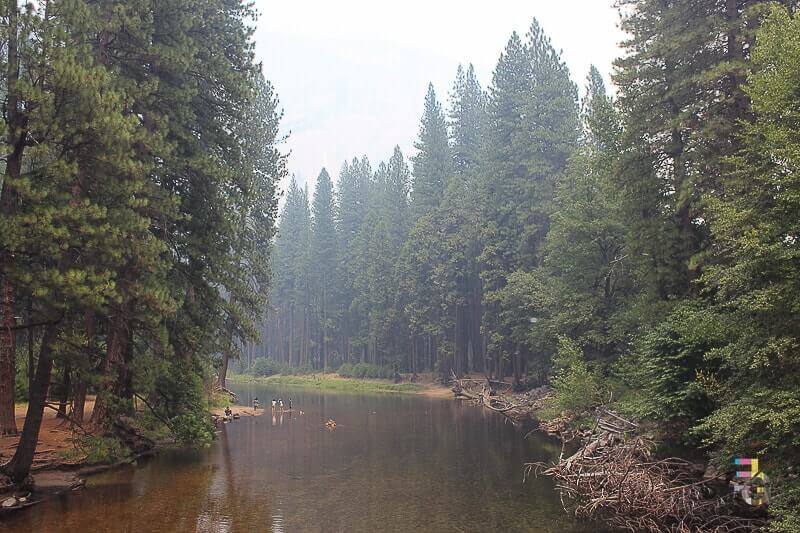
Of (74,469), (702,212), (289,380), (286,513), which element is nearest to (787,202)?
(702,212)

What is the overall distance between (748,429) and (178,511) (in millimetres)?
12943

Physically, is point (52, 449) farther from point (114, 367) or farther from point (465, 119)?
point (465, 119)

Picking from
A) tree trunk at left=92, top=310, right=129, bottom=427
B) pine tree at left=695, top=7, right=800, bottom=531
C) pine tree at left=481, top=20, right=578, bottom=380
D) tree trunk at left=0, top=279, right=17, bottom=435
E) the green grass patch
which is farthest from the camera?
the green grass patch

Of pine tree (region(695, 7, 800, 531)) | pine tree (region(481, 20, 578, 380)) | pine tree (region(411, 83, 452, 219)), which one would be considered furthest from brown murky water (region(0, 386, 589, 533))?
pine tree (region(411, 83, 452, 219))

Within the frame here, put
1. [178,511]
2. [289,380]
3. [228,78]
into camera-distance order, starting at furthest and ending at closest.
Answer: [289,380]
[228,78]
[178,511]

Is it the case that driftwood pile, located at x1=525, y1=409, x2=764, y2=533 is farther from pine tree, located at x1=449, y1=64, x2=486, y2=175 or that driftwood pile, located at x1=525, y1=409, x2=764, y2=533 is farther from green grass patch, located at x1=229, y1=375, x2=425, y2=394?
pine tree, located at x1=449, y1=64, x2=486, y2=175

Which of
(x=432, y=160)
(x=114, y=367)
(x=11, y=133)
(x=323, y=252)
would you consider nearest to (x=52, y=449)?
(x=114, y=367)

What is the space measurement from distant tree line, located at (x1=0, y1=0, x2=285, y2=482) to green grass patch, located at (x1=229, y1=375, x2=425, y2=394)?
103 feet

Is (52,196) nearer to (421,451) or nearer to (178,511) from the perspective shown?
(178,511)

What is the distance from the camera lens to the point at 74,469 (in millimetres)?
18156

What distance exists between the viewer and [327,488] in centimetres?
1748

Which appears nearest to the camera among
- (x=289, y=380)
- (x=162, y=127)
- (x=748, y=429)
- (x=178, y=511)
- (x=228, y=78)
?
(x=748, y=429)

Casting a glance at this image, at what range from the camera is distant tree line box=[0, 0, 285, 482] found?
14109mm

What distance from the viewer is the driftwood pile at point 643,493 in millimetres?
12688
